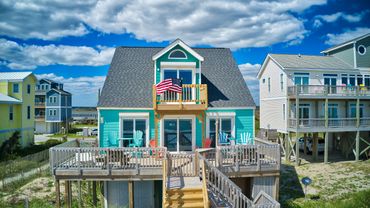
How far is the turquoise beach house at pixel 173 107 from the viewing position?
1555cm

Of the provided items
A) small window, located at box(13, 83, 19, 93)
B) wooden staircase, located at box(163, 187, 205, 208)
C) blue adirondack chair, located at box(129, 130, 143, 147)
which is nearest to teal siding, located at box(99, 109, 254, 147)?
blue adirondack chair, located at box(129, 130, 143, 147)

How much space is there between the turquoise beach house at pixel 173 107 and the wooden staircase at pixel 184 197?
5.18 m

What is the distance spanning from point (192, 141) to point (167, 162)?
4.55 metres

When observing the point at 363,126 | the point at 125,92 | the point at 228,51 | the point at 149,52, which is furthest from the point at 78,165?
the point at 363,126

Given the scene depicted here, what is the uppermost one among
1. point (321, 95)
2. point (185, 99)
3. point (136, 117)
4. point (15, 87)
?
point (15, 87)

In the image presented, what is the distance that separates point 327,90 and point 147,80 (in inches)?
637

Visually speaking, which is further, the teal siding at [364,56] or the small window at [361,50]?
the small window at [361,50]

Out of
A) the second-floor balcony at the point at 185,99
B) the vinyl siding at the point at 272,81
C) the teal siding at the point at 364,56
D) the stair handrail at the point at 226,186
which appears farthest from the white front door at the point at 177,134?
the teal siding at the point at 364,56

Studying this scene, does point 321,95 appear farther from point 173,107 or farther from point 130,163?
point 130,163

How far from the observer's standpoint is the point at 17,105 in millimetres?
31500

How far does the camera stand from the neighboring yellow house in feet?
95.6

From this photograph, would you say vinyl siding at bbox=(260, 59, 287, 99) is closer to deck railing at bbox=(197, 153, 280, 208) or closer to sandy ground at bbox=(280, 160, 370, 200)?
sandy ground at bbox=(280, 160, 370, 200)

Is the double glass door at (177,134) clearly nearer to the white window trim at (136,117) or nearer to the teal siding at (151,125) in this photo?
the teal siding at (151,125)

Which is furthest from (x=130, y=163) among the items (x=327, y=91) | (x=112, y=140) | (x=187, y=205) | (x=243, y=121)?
(x=327, y=91)
